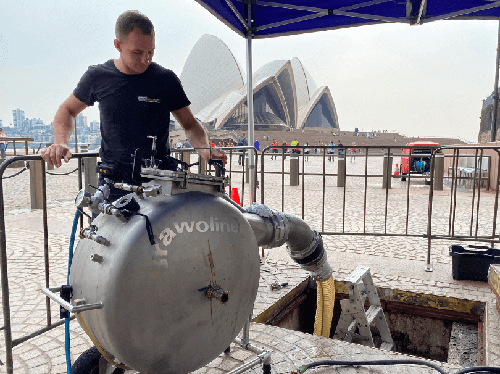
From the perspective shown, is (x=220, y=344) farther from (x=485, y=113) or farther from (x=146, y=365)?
(x=485, y=113)

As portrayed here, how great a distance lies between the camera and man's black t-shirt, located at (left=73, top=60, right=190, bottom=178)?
214cm

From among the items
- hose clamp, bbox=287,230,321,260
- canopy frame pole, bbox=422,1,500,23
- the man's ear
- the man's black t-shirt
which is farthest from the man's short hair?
canopy frame pole, bbox=422,1,500,23

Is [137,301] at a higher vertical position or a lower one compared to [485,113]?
lower

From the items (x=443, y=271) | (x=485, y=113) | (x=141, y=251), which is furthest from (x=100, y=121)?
(x=485, y=113)

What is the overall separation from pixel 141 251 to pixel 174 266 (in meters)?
0.15

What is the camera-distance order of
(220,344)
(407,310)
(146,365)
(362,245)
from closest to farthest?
(146,365) → (220,344) → (407,310) → (362,245)

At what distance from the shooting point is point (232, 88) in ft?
185

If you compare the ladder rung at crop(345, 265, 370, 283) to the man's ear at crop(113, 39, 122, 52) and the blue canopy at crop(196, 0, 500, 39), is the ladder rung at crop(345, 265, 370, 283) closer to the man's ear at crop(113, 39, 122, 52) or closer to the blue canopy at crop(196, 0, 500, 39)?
the man's ear at crop(113, 39, 122, 52)

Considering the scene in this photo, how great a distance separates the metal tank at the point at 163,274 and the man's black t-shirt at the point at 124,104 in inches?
19.2

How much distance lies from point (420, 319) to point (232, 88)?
55.0 metres

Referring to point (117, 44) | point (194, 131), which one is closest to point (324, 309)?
point (194, 131)

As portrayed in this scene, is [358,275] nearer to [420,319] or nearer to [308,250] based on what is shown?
[308,250]

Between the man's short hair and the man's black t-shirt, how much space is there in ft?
0.84

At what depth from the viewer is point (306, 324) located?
4.22 m
